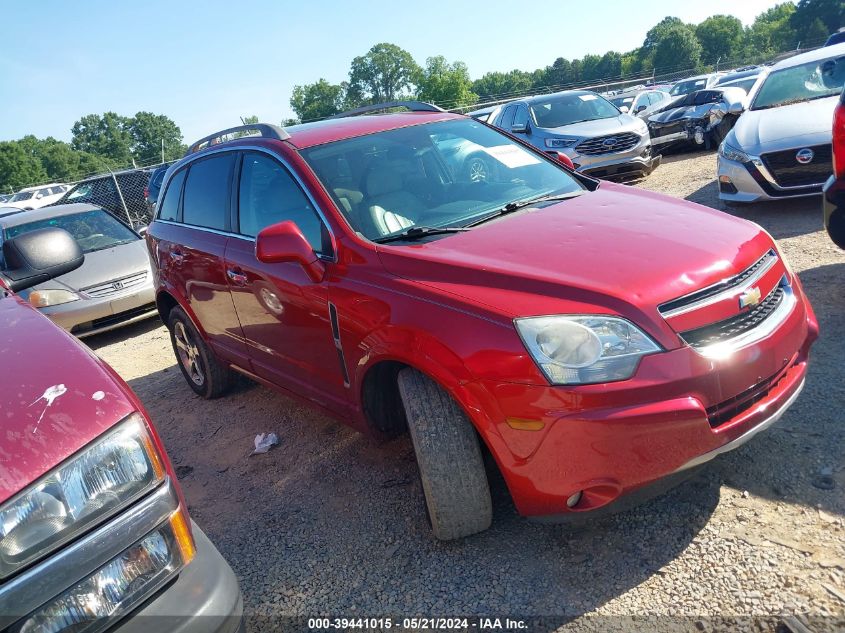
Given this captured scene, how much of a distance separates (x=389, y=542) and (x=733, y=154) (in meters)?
5.91

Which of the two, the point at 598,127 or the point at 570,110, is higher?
the point at 570,110

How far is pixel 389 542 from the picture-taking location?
2734 mm

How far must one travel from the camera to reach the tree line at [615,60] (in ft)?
267

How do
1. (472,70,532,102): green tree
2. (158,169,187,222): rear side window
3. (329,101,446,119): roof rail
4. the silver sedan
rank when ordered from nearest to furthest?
(329,101,446,119): roof rail < (158,169,187,222): rear side window < the silver sedan < (472,70,532,102): green tree

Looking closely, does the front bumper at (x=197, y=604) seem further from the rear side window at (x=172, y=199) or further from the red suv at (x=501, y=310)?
the rear side window at (x=172, y=199)

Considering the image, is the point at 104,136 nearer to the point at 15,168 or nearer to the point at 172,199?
the point at 15,168

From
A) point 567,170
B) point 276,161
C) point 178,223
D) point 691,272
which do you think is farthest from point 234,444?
point 691,272

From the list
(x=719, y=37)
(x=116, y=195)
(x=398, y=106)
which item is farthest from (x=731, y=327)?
(x=719, y=37)

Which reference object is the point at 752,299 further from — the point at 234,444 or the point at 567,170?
the point at 234,444

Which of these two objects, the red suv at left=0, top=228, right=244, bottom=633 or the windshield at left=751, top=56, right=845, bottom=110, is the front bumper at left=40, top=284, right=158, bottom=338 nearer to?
the red suv at left=0, top=228, right=244, bottom=633

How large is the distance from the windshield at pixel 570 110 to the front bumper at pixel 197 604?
10039 millimetres

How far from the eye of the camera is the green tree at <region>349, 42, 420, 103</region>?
10231 centimetres

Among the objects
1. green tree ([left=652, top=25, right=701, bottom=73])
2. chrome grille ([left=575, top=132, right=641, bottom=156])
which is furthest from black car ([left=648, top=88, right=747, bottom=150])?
green tree ([left=652, top=25, right=701, bottom=73])

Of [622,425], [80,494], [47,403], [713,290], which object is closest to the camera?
[80,494]
